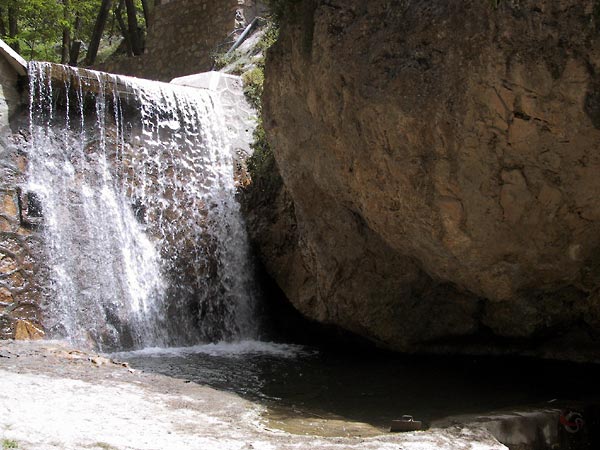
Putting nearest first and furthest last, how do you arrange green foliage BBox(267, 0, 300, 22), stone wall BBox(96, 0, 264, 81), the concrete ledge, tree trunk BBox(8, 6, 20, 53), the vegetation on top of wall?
1. green foliage BBox(267, 0, 300, 22)
2. the concrete ledge
3. the vegetation on top of wall
4. tree trunk BBox(8, 6, 20, 53)
5. stone wall BBox(96, 0, 264, 81)

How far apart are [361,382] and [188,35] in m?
12.3

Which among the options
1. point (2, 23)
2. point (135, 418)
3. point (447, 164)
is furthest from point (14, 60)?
point (2, 23)

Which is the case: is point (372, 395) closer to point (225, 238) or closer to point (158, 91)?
point (225, 238)

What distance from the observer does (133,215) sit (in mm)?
10086


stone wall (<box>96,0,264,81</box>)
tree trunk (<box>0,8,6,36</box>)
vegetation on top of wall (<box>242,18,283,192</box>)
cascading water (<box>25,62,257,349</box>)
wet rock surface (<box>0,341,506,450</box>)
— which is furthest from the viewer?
tree trunk (<box>0,8,6,36</box>)

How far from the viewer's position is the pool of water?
604cm

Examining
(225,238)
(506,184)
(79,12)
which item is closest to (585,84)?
(506,184)

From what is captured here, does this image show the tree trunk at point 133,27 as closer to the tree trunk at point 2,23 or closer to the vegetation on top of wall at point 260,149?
the tree trunk at point 2,23

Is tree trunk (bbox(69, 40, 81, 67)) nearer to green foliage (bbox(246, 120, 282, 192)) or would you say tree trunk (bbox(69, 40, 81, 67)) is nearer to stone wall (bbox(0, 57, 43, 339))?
green foliage (bbox(246, 120, 282, 192))

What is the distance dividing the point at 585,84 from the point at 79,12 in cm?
1554

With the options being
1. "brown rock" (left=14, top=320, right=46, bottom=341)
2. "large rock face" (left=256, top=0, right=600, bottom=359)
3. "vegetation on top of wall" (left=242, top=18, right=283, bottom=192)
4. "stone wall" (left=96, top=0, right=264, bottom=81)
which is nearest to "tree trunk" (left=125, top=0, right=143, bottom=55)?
"stone wall" (left=96, top=0, right=264, bottom=81)

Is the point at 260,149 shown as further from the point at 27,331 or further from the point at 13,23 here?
the point at 13,23

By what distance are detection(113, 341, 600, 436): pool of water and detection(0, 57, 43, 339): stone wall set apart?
126 cm

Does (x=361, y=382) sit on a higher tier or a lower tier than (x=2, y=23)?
lower
